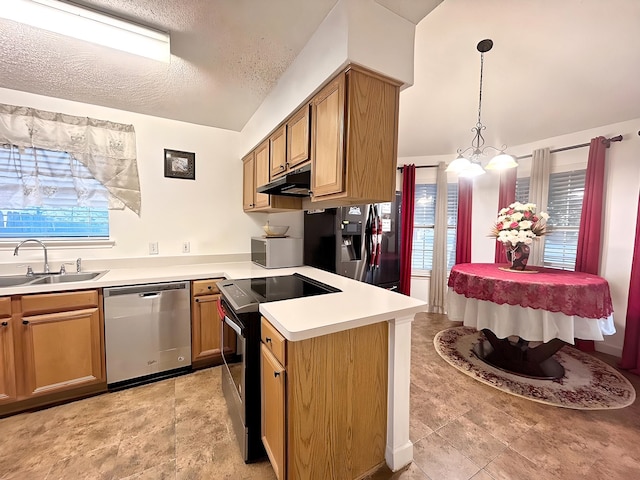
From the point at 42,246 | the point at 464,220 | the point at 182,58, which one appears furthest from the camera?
the point at 464,220

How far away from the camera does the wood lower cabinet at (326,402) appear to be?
1.17 meters

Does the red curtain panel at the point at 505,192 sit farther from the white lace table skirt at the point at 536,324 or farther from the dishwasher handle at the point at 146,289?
the dishwasher handle at the point at 146,289

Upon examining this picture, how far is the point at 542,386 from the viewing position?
2182 mm

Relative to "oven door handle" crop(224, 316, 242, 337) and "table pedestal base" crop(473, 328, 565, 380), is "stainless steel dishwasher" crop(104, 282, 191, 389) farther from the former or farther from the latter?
"table pedestal base" crop(473, 328, 565, 380)

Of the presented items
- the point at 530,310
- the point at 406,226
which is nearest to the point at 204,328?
the point at 530,310

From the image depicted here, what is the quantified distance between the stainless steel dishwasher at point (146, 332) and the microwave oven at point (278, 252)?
2.46ft

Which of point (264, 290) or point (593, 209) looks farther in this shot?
point (593, 209)

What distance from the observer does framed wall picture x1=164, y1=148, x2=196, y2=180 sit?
9.00 feet

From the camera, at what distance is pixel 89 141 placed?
2.38 meters

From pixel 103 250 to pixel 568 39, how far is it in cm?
410

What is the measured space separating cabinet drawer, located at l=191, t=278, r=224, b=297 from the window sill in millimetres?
984

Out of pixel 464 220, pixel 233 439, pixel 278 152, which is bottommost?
pixel 233 439

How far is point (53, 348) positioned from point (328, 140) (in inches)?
95.1

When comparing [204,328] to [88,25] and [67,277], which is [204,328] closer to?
[67,277]
